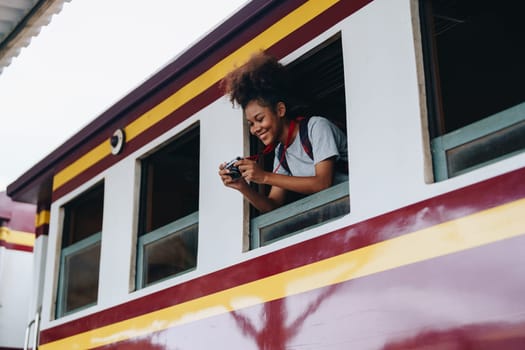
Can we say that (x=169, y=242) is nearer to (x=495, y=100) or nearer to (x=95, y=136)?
(x=95, y=136)

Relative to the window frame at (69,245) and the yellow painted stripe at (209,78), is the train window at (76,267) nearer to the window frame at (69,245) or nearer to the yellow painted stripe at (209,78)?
the window frame at (69,245)

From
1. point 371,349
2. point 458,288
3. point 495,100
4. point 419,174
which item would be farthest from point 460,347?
point 495,100

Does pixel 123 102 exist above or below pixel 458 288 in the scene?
above

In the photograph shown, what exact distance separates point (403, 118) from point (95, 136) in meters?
3.43

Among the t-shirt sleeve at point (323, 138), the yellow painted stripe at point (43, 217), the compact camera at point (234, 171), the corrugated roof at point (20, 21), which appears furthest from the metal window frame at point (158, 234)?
the yellow painted stripe at point (43, 217)

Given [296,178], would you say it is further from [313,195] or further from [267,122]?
[267,122]

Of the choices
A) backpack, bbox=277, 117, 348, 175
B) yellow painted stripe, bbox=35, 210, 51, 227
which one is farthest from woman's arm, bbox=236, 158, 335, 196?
yellow painted stripe, bbox=35, 210, 51, 227

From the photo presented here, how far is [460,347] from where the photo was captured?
3064 millimetres

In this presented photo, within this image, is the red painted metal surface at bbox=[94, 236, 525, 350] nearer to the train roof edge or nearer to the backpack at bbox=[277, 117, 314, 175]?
the backpack at bbox=[277, 117, 314, 175]

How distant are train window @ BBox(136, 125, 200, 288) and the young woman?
2.58 ft

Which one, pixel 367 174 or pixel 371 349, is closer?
pixel 371 349

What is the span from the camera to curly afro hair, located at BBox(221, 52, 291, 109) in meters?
4.40

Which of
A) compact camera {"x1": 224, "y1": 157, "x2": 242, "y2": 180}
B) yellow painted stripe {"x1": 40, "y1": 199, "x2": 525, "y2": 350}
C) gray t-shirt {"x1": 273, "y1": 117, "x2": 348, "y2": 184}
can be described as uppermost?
gray t-shirt {"x1": 273, "y1": 117, "x2": 348, "y2": 184}

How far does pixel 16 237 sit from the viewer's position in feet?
28.4
